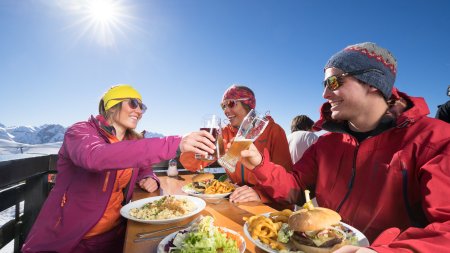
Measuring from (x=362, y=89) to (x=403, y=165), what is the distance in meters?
0.68

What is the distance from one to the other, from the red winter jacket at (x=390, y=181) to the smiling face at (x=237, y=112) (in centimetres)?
204

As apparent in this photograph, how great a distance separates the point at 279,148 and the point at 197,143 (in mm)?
2366

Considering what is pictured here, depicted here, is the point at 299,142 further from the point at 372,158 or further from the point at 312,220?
the point at 312,220

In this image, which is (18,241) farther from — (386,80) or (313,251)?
(386,80)

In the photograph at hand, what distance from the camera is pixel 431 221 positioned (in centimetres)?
145

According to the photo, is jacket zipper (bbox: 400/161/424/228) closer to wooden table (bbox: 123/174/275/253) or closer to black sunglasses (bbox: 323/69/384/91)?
black sunglasses (bbox: 323/69/384/91)

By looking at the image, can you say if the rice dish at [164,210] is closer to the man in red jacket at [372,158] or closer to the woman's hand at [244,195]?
the woman's hand at [244,195]

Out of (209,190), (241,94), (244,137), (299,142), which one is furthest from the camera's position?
(299,142)

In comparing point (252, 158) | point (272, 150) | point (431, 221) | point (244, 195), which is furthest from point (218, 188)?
point (431, 221)

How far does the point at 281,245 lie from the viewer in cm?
135

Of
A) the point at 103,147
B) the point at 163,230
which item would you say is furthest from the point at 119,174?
the point at 163,230

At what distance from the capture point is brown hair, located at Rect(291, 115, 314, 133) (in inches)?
259

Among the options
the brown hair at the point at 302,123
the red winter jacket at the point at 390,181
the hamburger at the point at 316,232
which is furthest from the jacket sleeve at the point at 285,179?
the brown hair at the point at 302,123

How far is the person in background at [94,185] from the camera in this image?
1694 mm
